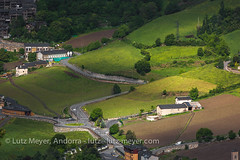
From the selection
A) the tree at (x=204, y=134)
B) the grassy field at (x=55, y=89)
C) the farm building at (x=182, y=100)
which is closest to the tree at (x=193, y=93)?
the farm building at (x=182, y=100)

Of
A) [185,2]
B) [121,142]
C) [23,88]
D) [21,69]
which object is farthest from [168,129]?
[185,2]

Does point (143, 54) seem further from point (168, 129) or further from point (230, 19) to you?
point (168, 129)

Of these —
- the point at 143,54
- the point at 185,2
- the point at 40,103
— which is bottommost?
the point at 40,103

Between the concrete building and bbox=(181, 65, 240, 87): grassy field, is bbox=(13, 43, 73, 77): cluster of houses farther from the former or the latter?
bbox=(181, 65, 240, 87): grassy field

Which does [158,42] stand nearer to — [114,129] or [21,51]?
[21,51]

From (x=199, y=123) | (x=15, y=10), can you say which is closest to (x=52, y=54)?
(x=15, y=10)

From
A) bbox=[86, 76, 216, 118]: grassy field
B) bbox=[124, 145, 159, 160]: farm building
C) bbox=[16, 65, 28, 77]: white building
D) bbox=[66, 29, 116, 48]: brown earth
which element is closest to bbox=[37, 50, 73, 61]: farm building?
bbox=[66, 29, 116, 48]: brown earth
